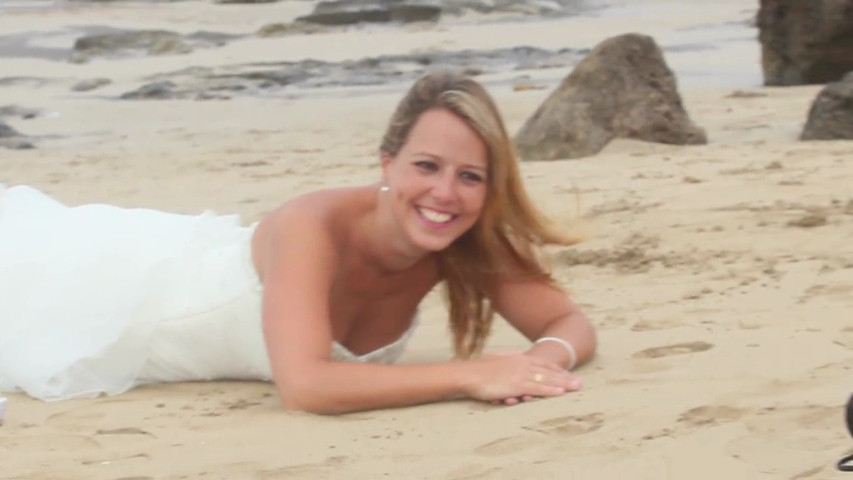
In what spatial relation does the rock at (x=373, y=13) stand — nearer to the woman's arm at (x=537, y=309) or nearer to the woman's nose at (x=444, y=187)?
Result: the woman's arm at (x=537, y=309)

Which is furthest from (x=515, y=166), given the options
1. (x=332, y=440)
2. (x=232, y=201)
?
(x=232, y=201)

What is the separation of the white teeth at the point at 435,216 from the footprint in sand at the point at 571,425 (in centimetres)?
60

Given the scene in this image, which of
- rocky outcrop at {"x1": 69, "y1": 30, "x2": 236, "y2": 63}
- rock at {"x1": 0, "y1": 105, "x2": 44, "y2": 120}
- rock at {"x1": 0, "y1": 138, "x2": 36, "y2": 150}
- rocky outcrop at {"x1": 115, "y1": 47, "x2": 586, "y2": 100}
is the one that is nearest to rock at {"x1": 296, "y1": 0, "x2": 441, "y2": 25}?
rocky outcrop at {"x1": 69, "y1": 30, "x2": 236, "y2": 63}

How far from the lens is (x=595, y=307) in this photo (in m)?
4.87

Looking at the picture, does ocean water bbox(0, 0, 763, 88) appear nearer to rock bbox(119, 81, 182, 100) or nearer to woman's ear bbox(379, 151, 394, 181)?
rock bbox(119, 81, 182, 100)

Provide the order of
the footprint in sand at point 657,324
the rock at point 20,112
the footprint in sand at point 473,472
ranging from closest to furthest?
the footprint in sand at point 473,472, the footprint in sand at point 657,324, the rock at point 20,112

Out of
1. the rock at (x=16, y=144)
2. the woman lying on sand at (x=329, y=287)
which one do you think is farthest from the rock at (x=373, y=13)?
the woman lying on sand at (x=329, y=287)

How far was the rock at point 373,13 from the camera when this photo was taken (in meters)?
20.1

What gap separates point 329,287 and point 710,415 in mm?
1064

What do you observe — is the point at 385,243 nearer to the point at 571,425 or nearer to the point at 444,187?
the point at 444,187

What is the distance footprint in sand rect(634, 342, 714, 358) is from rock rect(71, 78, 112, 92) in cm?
1033

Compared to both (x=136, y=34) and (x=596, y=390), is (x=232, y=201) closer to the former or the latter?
(x=596, y=390)

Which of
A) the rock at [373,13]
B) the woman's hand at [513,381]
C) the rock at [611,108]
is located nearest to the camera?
the woman's hand at [513,381]

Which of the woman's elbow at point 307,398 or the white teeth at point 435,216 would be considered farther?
the white teeth at point 435,216
